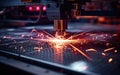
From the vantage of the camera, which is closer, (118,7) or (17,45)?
(17,45)

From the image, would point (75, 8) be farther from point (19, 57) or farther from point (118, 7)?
point (118, 7)

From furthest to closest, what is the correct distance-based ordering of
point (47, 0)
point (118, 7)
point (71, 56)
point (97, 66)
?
point (118, 7), point (47, 0), point (71, 56), point (97, 66)

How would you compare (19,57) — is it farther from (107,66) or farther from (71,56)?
(107,66)

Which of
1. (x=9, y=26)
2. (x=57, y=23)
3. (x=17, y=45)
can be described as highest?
(x=57, y=23)

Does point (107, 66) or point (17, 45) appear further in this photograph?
point (17, 45)

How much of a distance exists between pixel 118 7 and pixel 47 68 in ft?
8.25

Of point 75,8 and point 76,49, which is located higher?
point 75,8

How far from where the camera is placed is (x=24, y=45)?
1411 millimetres

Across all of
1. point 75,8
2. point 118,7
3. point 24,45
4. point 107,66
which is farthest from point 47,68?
point 118,7

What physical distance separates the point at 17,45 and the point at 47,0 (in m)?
0.37

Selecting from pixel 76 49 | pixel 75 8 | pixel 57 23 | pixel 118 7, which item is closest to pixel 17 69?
pixel 76 49

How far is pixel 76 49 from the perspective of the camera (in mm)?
1262

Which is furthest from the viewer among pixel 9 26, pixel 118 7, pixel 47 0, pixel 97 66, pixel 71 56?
pixel 118 7

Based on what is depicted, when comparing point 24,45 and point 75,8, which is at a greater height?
point 75,8
